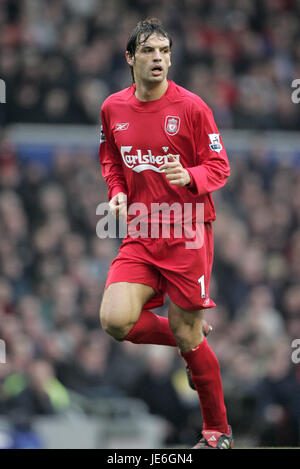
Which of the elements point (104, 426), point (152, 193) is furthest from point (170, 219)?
point (104, 426)

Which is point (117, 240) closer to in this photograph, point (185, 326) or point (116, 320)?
point (185, 326)

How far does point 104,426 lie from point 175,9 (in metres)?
7.96

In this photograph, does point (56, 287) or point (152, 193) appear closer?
point (152, 193)

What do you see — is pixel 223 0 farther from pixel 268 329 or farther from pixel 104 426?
pixel 104 426

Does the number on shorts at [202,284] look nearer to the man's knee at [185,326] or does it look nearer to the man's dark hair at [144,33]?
the man's knee at [185,326]

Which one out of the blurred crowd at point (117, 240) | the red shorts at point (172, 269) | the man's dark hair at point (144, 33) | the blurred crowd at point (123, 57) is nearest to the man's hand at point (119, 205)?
the red shorts at point (172, 269)

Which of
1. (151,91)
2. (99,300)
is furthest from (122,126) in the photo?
(99,300)

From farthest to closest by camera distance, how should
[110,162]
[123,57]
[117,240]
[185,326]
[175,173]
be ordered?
[123,57]
[117,240]
[110,162]
[185,326]
[175,173]

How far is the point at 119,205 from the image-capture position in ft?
18.2

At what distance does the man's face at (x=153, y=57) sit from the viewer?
557cm

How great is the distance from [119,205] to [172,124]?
0.60 meters

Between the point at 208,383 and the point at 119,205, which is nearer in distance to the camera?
the point at 119,205

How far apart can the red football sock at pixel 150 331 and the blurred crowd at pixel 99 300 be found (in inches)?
112
